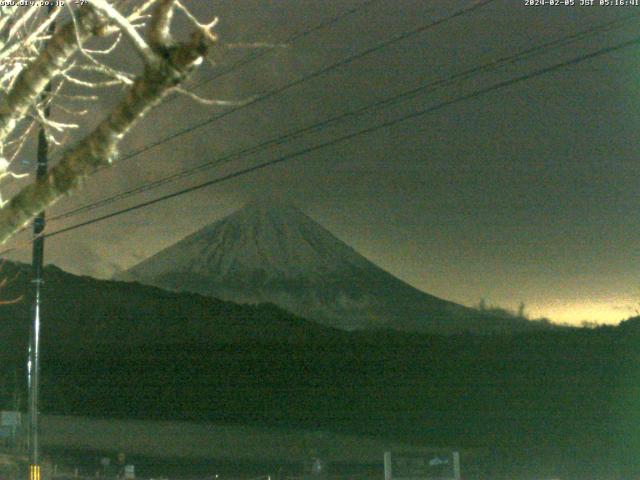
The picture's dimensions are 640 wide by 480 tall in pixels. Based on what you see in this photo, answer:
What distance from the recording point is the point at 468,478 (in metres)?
37.2

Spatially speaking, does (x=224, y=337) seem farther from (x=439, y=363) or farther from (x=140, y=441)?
(x=140, y=441)

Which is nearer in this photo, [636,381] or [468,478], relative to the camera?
[468,478]

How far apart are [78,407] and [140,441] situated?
39.6 feet

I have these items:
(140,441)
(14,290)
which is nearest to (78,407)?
(140,441)

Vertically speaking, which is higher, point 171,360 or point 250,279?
point 250,279

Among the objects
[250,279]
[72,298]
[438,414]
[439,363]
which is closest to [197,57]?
[438,414]

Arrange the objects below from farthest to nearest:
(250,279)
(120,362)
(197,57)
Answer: (250,279) → (120,362) → (197,57)

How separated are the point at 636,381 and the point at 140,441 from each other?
3656 cm

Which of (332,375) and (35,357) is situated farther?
(332,375)

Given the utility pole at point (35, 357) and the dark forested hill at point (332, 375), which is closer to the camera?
the utility pole at point (35, 357)

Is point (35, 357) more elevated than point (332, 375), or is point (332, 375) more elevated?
point (332, 375)

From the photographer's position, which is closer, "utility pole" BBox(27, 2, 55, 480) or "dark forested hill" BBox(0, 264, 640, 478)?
"utility pole" BBox(27, 2, 55, 480)

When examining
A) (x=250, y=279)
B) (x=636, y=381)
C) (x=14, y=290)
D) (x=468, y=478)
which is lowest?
(x=468, y=478)

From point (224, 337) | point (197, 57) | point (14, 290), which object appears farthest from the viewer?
point (224, 337)
